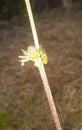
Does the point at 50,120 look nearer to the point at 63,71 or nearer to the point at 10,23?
the point at 63,71

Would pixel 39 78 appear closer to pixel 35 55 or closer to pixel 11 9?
pixel 11 9

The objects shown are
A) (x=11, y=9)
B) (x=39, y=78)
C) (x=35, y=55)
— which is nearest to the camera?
(x=35, y=55)

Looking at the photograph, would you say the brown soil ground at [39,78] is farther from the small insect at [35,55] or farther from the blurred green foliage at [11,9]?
the small insect at [35,55]

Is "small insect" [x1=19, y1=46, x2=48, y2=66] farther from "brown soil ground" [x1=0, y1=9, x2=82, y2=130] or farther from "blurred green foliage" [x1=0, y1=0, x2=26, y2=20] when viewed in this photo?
"blurred green foliage" [x1=0, y1=0, x2=26, y2=20]

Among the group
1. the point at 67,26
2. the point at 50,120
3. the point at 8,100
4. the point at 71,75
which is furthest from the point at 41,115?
the point at 67,26

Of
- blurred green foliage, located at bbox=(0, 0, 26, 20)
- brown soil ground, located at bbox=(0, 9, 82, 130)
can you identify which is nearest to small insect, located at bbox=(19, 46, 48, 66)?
brown soil ground, located at bbox=(0, 9, 82, 130)

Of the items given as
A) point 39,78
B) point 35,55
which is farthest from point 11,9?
point 35,55

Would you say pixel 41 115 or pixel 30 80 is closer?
pixel 41 115

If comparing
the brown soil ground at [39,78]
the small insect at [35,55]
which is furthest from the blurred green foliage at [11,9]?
the small insect at [35,55]

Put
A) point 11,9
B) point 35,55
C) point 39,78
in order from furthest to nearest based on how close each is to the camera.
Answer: point 11,9, point 39,78, point 35,55
